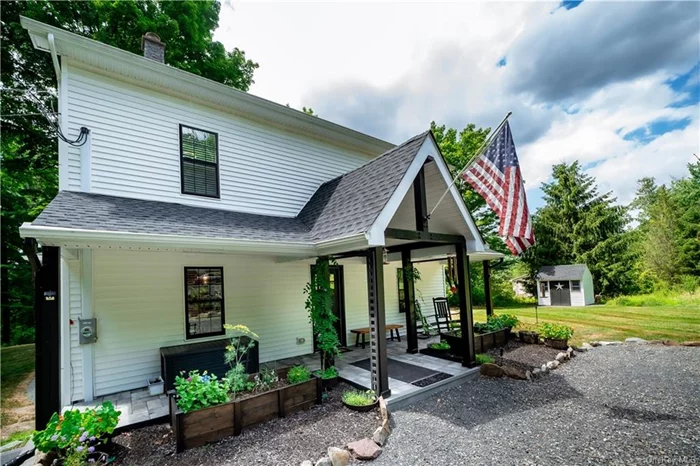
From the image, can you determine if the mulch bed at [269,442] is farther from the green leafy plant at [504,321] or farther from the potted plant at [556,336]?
the potted plant at [556,336]

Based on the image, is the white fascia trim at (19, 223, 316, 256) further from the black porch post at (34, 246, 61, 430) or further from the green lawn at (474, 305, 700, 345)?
the green lawn at (474, 305, 700, 345)

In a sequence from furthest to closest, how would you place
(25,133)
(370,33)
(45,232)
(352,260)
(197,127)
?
(25,133), (352,260), (370,33), (197,127), (45,232)

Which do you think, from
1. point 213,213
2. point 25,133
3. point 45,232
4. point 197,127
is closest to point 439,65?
point 197,127

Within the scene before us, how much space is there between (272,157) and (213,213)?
2.17 metres

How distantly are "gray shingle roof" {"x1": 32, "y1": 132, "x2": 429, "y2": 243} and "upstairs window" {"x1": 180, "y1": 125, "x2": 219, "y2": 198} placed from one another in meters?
0.52

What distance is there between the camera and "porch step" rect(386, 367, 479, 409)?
464 centimetres

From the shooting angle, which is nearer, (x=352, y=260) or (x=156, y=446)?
(x=156, y=446)

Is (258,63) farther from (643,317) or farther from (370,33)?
(643,317)

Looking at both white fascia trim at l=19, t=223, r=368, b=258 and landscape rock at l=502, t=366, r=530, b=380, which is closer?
white fascia trim at l=19, t=223, r=368, b=258

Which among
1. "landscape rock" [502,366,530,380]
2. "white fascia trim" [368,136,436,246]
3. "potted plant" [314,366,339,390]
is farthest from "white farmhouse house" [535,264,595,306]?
"potted plant" [314,366,339,390]

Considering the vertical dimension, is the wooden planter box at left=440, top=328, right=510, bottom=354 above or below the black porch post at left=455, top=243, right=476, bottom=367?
below

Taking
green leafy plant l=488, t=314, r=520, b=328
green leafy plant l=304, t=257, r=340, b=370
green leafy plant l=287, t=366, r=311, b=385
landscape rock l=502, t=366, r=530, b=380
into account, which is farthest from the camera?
green leafy plant l=488, t=314, r=520, b=328

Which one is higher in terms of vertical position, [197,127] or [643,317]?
[197,127]

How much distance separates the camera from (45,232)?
358 centimetres
